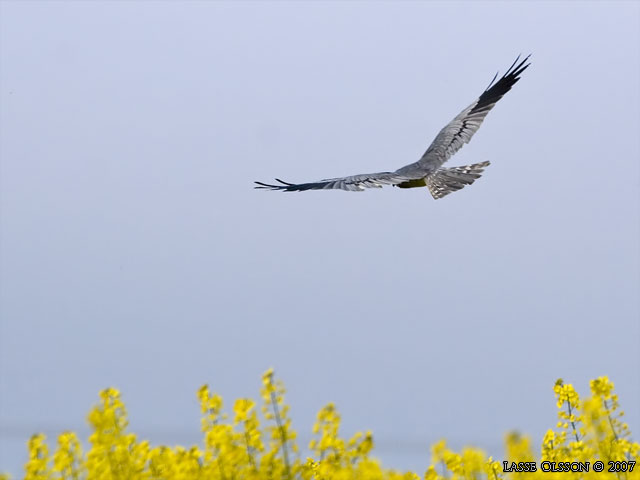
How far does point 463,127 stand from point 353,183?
422 centimetres

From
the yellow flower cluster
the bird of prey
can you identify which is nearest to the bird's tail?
the bird of prey

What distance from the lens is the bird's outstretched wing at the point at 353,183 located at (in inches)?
417

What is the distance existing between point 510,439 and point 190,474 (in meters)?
2.15

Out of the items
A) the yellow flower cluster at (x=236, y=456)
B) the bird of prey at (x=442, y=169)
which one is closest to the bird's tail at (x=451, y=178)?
the bird of prey at (x=442, y=169)

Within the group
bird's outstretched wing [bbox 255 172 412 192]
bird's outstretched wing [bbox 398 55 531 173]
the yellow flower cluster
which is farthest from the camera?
bird's outstretched wing [bbox 398 55 531 173]

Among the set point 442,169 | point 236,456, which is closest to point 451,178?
point 442,169

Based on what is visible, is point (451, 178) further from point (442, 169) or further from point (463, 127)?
point (463, 127)

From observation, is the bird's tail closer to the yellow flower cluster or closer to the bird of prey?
the bird of prey

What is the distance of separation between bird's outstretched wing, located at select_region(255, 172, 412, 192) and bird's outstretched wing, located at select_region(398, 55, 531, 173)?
98cm

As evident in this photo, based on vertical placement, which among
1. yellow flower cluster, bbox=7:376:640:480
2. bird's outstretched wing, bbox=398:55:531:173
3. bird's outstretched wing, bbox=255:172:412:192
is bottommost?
yellow flower cluster, bbox=7:376:640:480

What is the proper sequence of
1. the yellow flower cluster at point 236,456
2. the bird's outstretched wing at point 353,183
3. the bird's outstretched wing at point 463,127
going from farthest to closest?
the bird's outstretched wing at point 463,127 < the bird's outstretched wing at point 353,183 < the yellow flower cluster at point 236,456

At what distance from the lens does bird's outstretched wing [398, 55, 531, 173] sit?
12.9 meters

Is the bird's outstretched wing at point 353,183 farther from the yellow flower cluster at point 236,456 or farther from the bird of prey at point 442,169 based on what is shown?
the yellow flower cluster at point 236,456

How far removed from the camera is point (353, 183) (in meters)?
10.7
